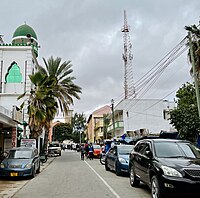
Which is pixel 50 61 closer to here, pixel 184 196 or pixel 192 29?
pixel 192 29

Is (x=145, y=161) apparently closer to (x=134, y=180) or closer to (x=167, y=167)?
(x=167, y=167)

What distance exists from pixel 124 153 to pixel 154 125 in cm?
3112

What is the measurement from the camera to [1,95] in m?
32.4

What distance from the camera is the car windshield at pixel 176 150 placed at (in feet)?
30.7

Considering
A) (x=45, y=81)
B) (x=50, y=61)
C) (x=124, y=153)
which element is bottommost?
(x=124, y=153)

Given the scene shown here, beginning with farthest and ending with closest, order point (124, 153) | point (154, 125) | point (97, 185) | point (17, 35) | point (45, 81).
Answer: point (154, 125), point (17, 35), point (45, 81), point (124, 153), point (97, 185)

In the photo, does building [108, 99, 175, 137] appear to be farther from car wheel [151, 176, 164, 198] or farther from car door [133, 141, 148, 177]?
car wheel [151, 176, 164, 198]

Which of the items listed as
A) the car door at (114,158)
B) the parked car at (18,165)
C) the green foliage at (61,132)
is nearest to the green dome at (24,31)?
the parked car at (18,165)

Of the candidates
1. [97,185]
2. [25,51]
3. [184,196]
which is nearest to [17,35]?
[25,51]

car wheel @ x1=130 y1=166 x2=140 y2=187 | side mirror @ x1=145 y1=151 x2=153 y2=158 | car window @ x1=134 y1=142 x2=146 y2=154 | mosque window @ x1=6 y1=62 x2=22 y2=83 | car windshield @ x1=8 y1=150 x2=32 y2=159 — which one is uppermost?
mosque window @ x1=6 y1=62 x2=22 y2=83

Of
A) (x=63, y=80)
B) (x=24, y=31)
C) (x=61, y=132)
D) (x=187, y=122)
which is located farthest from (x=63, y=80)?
(x=61, y=132)

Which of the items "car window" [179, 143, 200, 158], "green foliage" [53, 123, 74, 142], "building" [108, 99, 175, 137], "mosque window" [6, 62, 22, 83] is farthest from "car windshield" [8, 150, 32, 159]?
"green foliage" [53, 123, 74, 142]

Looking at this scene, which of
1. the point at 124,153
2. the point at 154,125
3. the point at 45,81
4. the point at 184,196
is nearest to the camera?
the point at 184,196

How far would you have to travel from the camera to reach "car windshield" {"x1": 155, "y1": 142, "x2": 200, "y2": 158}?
9.34 metres
